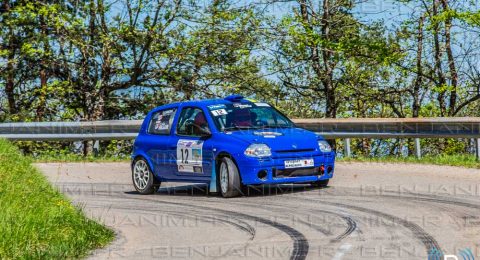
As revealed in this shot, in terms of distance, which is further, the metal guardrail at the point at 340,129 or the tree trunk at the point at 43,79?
the tree trunk at the point at 43,79

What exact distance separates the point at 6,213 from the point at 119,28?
18.9 meters

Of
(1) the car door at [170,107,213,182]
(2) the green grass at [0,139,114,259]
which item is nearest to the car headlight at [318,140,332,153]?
(1) the car door at [170,107,213,182]

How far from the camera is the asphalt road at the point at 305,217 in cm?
783

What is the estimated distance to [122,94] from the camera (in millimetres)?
29328

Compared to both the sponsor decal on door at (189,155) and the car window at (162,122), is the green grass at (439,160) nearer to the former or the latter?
the car window at (162,122)

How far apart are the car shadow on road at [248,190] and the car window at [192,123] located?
3.10ft

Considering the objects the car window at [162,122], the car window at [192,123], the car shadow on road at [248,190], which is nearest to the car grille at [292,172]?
the car shadow on road at [248,190]

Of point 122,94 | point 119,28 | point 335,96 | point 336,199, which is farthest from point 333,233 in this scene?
point 335,96

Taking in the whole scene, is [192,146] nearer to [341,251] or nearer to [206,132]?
[206,132]

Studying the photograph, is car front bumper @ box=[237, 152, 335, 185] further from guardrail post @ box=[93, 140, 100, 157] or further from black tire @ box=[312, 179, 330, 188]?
guardrail post @ box=[93, 140, 100, 157]

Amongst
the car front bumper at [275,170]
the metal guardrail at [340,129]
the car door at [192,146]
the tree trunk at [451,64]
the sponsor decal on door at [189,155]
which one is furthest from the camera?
the tree trunk at [451,64]

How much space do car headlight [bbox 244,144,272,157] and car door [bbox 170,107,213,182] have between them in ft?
2.56

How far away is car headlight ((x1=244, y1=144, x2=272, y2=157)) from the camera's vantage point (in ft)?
40.4

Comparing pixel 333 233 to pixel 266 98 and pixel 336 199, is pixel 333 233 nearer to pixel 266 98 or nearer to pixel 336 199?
pixel 336 199
